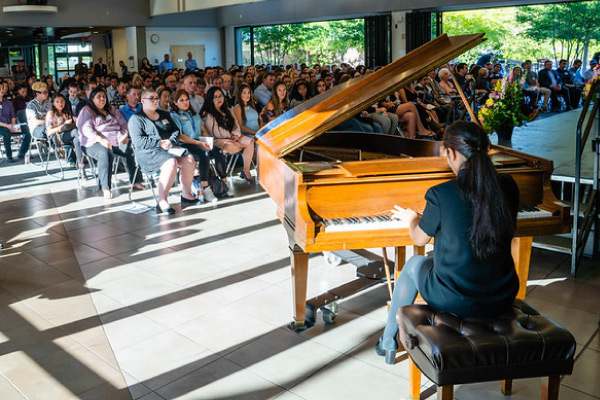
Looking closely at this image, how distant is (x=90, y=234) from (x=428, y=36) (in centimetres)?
1276

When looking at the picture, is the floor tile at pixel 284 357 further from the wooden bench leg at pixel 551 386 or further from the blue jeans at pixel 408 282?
the wooden bench leg at pixel 551 386

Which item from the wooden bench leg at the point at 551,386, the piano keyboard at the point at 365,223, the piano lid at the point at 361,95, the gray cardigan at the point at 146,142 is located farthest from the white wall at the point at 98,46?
the wooden bench leg at the point at 551,386

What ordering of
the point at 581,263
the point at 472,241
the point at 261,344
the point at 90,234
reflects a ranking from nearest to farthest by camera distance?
the point at 472,241, the point at 261,344, the point at 581,263, the point at 90,234

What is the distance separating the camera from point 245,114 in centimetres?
782

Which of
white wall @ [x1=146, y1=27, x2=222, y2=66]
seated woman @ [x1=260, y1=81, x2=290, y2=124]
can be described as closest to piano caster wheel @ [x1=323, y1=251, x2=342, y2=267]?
seated woman @ [x1=260, y1=81, x2=290, y2=124]

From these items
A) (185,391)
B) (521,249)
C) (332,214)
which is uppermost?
(332,214)

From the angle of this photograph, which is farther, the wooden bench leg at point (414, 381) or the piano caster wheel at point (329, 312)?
the piano caster wheel at point (329, 312)

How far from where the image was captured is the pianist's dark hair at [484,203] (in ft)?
7.52

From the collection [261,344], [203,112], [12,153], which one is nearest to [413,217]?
[261,344]

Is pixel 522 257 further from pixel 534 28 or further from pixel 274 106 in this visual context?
pixel 534 28

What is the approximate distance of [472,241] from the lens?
2.31 m

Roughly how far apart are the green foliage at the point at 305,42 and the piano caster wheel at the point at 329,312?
1641 centimetres

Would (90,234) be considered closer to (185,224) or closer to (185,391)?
(185,224)

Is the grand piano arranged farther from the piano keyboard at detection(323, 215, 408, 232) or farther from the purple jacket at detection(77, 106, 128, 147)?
the purple jacket at detection(77, 106, 128, 147)
